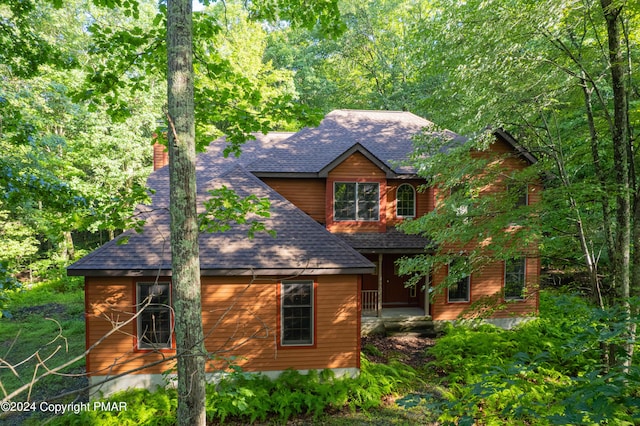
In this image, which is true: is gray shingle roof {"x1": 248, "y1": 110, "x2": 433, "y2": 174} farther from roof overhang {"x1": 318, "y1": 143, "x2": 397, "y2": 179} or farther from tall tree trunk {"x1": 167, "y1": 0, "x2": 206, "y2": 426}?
tall tree trunk {"x1": 167, "y1": 0, "x2": 206, "y2": 426}

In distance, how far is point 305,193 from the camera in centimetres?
1338

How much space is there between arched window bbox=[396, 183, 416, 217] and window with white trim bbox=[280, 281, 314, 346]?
652 cm

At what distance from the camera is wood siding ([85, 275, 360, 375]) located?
8.00 m

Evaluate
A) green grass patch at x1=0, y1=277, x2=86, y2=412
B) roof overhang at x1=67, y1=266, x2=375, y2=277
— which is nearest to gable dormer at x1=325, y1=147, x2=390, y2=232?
roof overhang at x1=67, y1=266, x2=375, y2=277

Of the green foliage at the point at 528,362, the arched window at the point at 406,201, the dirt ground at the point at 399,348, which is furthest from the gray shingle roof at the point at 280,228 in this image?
the green foliage at the point at 528,362

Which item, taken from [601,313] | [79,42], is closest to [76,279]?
[79,42]

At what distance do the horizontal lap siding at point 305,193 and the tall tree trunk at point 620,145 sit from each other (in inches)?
349

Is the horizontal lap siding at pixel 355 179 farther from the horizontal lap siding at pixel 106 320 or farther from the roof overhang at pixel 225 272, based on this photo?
the horizontal lap siding at pixel 106 320

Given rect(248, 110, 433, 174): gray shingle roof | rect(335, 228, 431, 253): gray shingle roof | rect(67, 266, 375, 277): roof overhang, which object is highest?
rect(248, 110, 433, 174): gray shingle roof

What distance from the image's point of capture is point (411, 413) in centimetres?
759

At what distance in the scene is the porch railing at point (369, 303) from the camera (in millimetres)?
12992

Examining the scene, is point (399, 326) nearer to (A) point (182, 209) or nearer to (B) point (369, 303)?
(B) point (369, 303)

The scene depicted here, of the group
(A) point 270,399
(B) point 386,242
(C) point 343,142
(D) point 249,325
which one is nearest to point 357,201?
(B) point 386,242

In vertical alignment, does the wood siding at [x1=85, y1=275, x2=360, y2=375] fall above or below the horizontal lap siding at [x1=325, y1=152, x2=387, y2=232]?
below
